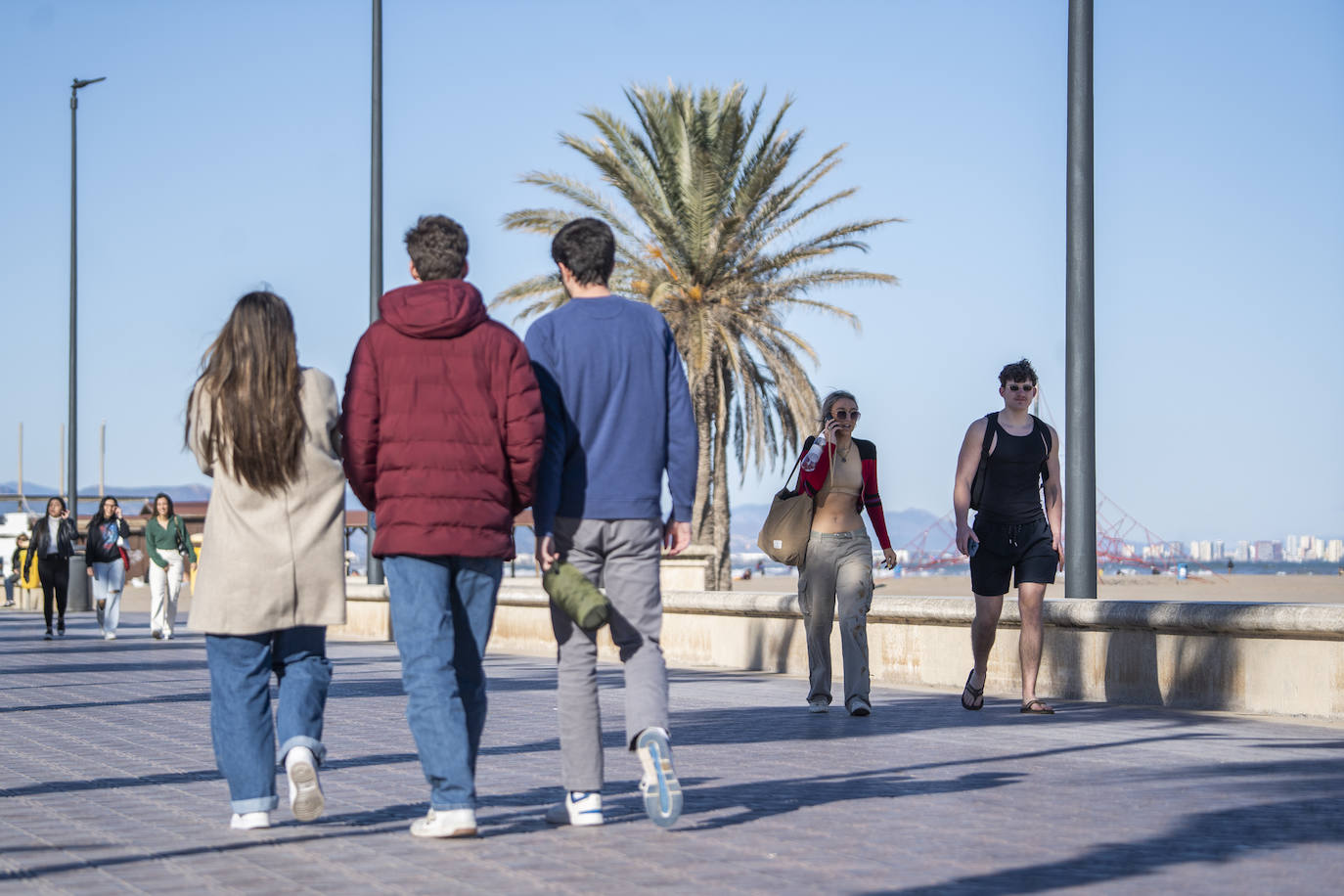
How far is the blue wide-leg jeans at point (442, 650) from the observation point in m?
5.27

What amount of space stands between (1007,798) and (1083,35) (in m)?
6.85

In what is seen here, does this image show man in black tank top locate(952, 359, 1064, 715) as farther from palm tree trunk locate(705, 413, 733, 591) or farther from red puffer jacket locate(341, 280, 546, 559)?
Answer: palm tree trunk locate(705, 413, 733, 591)

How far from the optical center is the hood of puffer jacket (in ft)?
17.7

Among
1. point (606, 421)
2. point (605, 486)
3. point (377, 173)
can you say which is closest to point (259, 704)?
point (605, 486)

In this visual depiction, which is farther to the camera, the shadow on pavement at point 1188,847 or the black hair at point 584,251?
the black hair at point 584,251

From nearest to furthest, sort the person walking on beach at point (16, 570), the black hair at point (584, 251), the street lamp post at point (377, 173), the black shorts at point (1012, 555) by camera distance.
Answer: the black hair at point (584, 251)
the black shorts at point (1012, 555)
the street lamp post at point (377, 173)
the person walking on beach at point (16, 570)

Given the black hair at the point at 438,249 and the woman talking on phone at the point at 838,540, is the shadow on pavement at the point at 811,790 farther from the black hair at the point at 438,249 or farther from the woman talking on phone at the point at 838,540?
the woman talking on phone at the point at 838,540

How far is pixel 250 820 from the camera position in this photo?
5.52m

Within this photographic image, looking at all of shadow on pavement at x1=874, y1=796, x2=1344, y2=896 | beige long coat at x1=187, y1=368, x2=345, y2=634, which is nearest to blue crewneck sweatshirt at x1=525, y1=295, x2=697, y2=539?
beige long coat at x1=187, y1=368, x2=345, y2=634

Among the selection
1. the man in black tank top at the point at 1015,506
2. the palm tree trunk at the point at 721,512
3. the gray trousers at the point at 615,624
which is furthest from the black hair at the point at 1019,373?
the palm tree trunk at the point at 721,512

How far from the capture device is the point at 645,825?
562 cm

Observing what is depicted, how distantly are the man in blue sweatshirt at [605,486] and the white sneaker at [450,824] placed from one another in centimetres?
41

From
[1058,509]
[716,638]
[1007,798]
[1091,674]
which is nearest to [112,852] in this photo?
[1007,798]

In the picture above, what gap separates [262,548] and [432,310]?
0.92m
